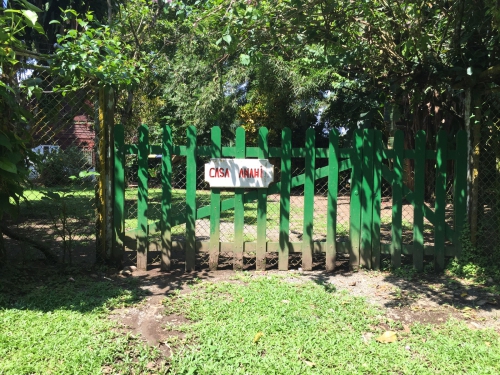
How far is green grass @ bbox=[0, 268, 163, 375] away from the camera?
2602mm

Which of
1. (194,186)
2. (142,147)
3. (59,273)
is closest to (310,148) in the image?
(194,186)

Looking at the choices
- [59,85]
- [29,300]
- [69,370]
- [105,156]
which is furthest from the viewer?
[105,156]

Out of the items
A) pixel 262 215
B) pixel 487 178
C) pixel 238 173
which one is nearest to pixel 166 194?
pixel 238 173

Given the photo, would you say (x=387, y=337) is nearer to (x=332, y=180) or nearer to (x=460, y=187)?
(x=332, y=180)

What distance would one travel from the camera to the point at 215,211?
446 centimetres

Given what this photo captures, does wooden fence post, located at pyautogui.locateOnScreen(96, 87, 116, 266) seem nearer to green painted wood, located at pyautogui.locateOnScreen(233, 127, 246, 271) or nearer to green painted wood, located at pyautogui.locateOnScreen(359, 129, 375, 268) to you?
green painted wood, located at pyautogui.locateOnScreen(233, 127, 246, 271)

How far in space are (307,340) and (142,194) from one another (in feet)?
7.69

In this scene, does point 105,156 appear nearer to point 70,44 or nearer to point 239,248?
point 70,44

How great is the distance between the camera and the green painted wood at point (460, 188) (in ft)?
15.1

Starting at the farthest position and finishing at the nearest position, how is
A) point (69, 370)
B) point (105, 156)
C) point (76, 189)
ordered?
point (76, 189), point (105, 156), point (69, 370)


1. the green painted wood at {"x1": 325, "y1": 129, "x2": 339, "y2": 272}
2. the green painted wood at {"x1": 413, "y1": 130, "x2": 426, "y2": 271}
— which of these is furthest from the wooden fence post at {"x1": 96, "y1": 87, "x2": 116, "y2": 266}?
the green painted wood at {"x1": 413, "y1": 130, "x2": 426, "y2": 271}

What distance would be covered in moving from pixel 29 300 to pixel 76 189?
4.80ft

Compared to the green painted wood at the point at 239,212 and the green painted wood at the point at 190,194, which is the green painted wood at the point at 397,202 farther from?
the green painted wood at the point at 190,194

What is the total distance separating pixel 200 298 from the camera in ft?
12.3
